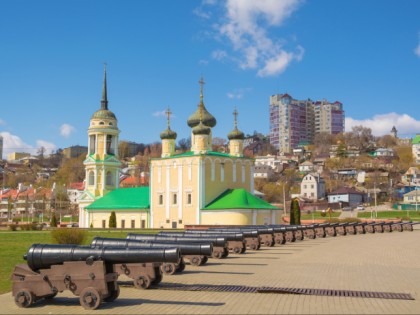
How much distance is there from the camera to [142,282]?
38.8 feet

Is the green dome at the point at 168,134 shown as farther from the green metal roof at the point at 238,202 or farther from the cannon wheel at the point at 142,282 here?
the cannon wheel at the point at 142,282

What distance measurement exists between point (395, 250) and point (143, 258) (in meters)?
16.0

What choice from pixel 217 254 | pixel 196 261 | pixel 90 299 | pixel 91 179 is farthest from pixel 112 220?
pixel 90 299

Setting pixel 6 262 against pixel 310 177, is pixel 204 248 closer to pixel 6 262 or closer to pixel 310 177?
pixel 6 262

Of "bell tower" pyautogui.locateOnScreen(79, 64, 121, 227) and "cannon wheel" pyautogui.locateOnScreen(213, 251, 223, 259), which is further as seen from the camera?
"bell tower" pyautogui.locateOnScreen(79, 64, 121, 227)

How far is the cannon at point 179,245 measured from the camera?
1216 cm

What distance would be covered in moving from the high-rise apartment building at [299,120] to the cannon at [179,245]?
16040cm

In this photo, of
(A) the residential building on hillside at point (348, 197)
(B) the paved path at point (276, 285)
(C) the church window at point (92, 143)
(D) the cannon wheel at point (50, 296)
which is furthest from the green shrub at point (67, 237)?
(A) the residential building on hillside at point (348, 197)

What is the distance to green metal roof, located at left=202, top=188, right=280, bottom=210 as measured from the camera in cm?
4457

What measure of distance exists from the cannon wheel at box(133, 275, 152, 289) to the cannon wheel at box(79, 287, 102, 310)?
213 cm

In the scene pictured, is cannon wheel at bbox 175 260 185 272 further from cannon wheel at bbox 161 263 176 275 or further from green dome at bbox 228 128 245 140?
green dome at bbox 228 128 245 140

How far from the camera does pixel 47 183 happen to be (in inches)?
5276

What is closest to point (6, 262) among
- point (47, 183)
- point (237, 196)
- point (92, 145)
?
point (237, 196)

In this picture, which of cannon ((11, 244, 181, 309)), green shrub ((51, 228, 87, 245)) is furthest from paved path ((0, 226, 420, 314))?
green shrub ((51, 228, 87, 245))
